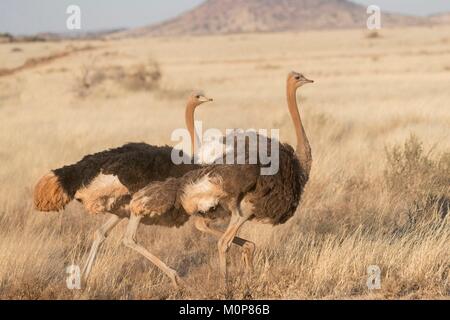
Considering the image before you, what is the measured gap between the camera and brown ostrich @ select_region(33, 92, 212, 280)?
19.7 feet

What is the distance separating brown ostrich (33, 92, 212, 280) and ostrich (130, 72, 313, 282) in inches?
7.7

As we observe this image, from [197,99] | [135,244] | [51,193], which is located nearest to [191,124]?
Answer: [197,99]

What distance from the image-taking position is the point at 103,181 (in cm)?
600

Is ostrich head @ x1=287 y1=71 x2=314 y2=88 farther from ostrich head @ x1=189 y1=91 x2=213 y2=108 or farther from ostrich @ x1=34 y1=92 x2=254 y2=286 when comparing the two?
ostrich @ x1=34 y1=92 x2=254 y2=286

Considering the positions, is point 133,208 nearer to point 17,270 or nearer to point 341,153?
point 17,270

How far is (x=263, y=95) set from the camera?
22094 mm

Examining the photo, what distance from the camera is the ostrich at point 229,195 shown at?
5688 millimetres

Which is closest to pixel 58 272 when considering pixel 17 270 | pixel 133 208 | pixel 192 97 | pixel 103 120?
pixel 17 270

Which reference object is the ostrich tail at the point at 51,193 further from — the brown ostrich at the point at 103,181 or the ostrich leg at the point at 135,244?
the ostrich leg at the point at 135,244

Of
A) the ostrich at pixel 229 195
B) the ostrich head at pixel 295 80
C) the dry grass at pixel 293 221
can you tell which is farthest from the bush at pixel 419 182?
the ostrich at pixel 229 195

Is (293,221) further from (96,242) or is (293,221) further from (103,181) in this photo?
(103,181)

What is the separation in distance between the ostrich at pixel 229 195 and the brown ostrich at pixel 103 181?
0.64 ft

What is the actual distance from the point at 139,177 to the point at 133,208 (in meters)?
0.29

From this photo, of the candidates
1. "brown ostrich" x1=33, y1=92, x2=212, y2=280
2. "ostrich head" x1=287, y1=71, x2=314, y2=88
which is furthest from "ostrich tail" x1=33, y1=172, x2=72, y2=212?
"ostrich head" x1=287, y1=71, x2=314, y2=88
